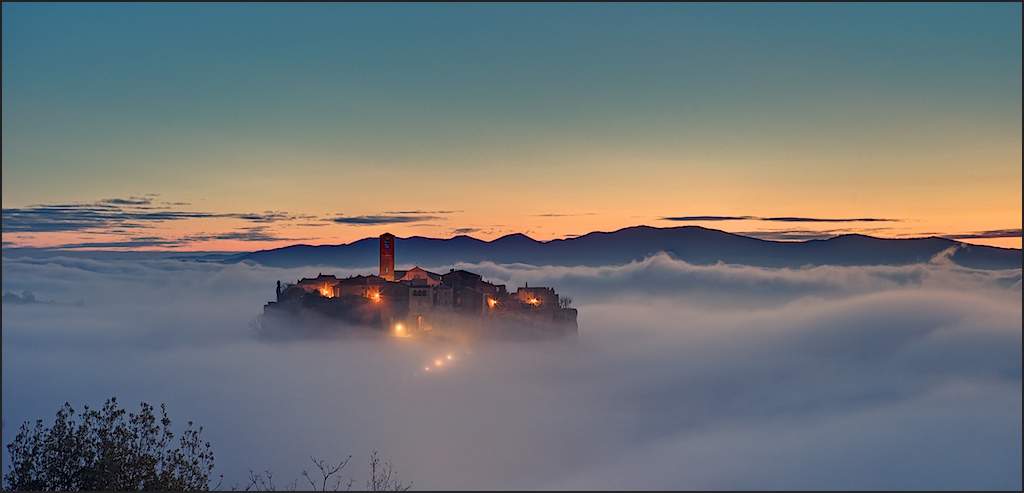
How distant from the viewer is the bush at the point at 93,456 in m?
17.4

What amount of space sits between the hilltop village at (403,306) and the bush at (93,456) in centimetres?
4470

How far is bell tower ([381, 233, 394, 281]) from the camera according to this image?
69.6 m

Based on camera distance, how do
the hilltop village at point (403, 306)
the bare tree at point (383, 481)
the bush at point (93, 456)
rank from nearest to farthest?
the bush at point (93, 456) < the bare tree at point (383, 481) < the hilltop village at point (403, 306)

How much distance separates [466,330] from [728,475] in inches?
1125

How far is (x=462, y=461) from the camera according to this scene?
53.4 m

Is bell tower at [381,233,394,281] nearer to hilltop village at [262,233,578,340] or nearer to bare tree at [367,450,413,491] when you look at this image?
hilltop village at [262,233,578,340]

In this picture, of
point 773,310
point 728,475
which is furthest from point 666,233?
point 728,475

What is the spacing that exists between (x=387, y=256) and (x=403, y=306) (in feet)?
28.0

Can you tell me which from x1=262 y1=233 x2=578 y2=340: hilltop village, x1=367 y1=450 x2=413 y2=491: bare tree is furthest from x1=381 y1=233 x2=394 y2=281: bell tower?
x1=367 y1=450 x2=413 y2=491: bare tree

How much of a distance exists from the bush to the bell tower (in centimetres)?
5121

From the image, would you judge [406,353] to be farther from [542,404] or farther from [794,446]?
[794,446]

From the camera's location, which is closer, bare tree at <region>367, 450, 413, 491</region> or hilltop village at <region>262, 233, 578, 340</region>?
bare tree at <region>367, 450, 413, 491</region>

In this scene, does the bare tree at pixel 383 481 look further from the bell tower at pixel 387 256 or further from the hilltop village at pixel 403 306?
the bell tower at pixel 387 256

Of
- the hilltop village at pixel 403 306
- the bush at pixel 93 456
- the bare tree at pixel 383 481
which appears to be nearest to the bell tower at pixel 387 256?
the hilltop village at pixel 403 306
